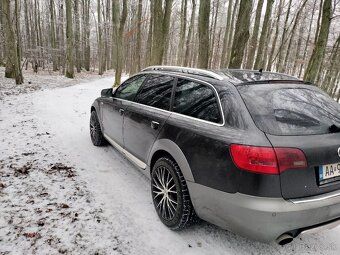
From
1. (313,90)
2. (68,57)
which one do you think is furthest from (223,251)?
(68,57)

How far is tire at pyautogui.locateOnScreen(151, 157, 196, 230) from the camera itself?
8.35ft

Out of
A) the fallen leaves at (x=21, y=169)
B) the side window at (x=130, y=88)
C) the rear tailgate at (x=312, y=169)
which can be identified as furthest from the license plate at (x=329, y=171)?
the fallen leaves at (x=21, y=169)

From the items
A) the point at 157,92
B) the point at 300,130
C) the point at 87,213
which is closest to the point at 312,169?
the point at 300,130

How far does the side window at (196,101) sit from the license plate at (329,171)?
925mm

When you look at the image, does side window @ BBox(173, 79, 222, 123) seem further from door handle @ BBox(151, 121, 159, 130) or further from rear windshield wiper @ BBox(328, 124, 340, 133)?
rear windshield wiper @ BBox(328, 124, 340, 133)

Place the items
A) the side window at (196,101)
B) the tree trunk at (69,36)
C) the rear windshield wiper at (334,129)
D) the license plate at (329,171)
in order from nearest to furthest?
the license plate at (329,171), the rear windshield wiper at (334,129), the side window at (196,101), the tree trunk at (69,36)

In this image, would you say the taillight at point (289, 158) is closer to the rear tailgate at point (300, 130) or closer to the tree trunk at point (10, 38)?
the rear tailgate at point (300, 130)

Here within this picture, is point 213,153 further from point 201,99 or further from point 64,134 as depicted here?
point 64,134

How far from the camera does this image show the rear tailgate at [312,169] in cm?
197

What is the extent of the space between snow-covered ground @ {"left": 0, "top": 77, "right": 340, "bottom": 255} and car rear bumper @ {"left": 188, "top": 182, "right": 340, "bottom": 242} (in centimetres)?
57

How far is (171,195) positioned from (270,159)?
1201 mm

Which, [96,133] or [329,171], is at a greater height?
[329,171]

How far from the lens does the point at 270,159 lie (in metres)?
1.94

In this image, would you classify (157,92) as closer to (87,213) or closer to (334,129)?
(87,213)
